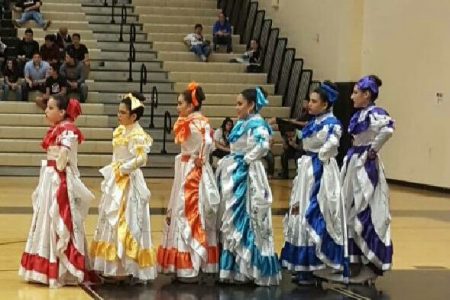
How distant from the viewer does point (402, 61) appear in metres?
19.2

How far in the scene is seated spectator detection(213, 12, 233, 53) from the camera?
23.0m

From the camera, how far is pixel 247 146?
8.39m

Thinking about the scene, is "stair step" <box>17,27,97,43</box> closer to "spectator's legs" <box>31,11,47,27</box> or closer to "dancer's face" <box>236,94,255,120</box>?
"spectator's legs" <box>31,11,47,27</box>

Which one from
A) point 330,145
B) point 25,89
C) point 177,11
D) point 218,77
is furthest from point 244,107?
point 177,11

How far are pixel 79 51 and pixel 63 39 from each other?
90 cm

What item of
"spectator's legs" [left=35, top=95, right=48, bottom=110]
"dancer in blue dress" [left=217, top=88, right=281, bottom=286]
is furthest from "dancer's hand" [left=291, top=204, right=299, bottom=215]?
"spectator's legs" [left=35, top=95, right=48, bottom=110]

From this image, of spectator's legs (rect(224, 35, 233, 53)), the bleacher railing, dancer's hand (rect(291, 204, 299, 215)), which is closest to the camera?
dancer's hand (rect(291, 204, 299, 215))

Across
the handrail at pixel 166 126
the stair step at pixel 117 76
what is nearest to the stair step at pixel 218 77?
the stair step at pixel 117 76

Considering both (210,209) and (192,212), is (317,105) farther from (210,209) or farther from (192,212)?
(192,212)

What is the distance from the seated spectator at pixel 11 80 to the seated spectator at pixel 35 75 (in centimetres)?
12

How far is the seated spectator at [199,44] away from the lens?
882 inches

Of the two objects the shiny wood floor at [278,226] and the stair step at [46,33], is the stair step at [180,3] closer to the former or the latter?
the stair step at [46,33]

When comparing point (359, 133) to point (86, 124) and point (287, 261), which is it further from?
point (86, 124)

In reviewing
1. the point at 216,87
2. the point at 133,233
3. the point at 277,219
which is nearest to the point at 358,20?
the point at 216,87
